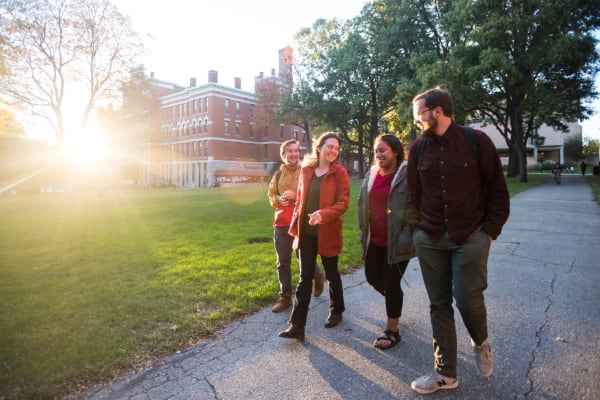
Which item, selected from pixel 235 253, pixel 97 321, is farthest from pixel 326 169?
pixel 235 253

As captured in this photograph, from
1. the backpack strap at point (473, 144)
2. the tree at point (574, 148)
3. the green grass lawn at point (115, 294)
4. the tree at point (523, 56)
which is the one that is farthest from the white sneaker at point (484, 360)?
the tree at point (574, 148)

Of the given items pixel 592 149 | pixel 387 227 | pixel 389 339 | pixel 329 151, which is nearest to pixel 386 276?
pixel 387 227

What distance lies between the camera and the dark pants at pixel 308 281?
3744mm

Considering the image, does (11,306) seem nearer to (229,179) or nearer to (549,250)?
(549,250)

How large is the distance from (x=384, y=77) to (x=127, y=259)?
31.4 metres

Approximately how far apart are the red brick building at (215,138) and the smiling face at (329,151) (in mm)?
48427

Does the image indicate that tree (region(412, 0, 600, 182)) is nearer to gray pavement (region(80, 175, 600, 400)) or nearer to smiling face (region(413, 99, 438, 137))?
gray pavement (region(80, 175, 600, 400))

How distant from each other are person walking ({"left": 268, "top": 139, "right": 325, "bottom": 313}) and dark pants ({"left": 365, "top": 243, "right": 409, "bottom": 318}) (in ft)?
4.07

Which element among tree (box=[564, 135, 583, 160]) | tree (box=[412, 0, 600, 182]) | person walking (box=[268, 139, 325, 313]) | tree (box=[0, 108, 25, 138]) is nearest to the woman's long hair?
person walking (box=[268, 139, 325, 313])

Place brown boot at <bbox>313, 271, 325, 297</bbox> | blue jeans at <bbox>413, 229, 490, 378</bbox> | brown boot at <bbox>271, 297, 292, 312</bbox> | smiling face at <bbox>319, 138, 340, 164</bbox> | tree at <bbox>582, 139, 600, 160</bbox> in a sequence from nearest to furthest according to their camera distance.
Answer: blue jeans at <bbox>413, 229, 490, 378</bbox> < smiling face at <bbox>319, 138, 340, 164</bbox> < brown boot at <bbox>271, 297, 292, 312</bbox> < brown boot at <bbox>313, 271, 325, 297</bbox> < tree at <bbox>582, 139, 600, 160</bbox>

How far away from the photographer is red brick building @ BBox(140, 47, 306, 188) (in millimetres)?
56469

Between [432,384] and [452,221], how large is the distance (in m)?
1.22

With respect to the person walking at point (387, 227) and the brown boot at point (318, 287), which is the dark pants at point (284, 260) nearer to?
the brown boot at point (318, 287)

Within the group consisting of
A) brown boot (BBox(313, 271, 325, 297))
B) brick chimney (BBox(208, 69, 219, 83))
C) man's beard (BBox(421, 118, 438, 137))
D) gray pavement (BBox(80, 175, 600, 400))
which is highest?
brick chimney (BBox(208, 69, 219, 83))
